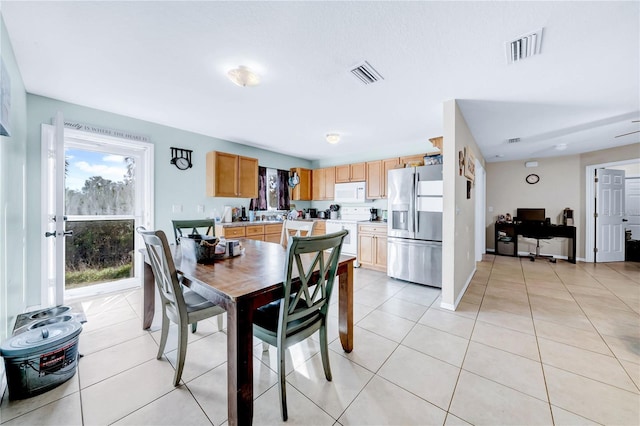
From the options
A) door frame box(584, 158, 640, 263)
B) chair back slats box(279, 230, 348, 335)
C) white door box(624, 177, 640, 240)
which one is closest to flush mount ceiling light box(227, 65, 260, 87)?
chair back slats box(279, 230, 348, 335)

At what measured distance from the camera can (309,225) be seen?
2547 millimetres

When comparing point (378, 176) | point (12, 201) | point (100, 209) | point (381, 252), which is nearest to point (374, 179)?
point (378, 176)

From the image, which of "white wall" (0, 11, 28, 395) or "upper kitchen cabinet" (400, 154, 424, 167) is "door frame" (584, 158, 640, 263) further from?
"white wall" (0, 11, 28, 395)

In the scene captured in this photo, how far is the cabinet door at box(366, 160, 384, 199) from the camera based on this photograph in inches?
188

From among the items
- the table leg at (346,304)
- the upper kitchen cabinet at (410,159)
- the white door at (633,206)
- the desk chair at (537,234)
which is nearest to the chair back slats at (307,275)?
the table leg at (346,304)

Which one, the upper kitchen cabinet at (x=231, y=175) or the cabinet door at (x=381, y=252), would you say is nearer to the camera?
the upper kitchen cabinet at (x=231, y=175)

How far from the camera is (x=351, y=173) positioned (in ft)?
17.2

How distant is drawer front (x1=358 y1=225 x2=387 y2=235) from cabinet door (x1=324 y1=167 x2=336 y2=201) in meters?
1.36

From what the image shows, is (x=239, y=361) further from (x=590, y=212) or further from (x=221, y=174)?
(x=590, y=212)

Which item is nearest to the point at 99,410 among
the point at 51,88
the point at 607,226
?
the point at 51,88

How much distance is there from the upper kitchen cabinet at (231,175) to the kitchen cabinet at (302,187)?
1263mm

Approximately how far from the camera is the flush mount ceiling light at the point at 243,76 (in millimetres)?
2105

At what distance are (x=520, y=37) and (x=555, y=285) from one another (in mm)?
3668

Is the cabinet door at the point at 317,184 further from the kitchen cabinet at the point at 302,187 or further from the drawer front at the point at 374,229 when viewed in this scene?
the drawer front at the point at 374,229
